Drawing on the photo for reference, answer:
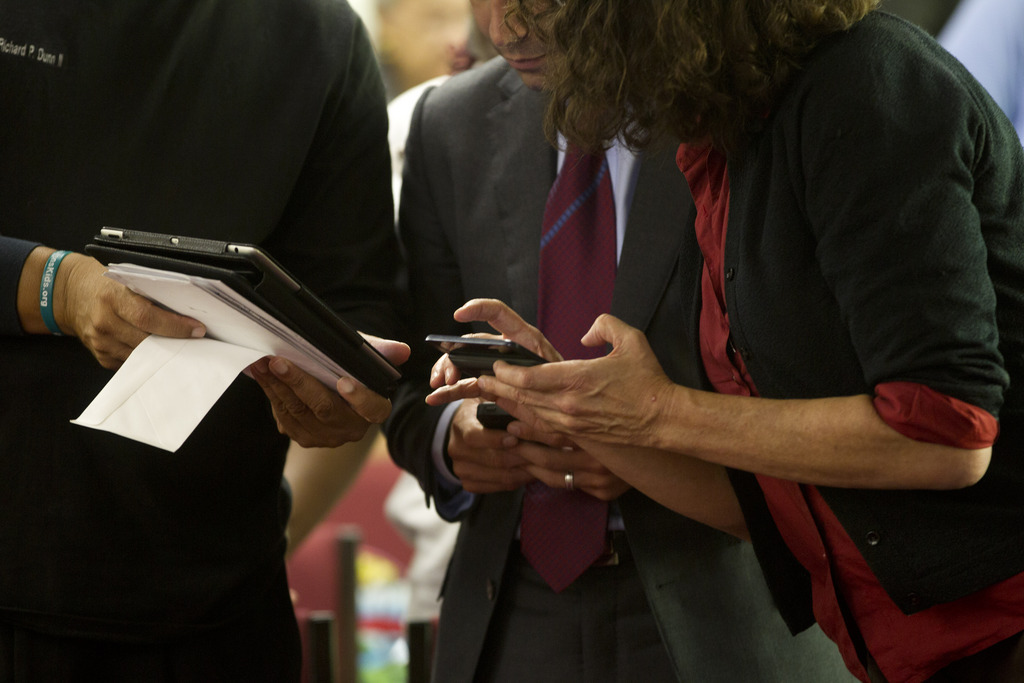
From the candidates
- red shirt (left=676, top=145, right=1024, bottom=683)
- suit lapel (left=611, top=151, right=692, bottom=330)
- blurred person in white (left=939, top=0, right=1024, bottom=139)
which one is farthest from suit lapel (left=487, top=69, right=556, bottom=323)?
blurred person in white (left=939, top=0, right=1024, bottom=139)

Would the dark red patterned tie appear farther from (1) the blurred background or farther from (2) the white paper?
(1) the blurred background

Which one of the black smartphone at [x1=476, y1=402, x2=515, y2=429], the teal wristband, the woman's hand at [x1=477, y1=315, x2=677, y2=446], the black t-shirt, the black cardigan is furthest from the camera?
the black smartphone at [x1=476, y1=402, x2=515, y2=429]

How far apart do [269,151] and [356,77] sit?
26 cm

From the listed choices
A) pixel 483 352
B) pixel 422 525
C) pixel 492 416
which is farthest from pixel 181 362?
pixel 422 525

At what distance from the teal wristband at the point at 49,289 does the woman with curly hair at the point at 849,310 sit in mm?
617

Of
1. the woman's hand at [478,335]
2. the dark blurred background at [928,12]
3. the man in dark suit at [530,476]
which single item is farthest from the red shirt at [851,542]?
the dark blurred background at [928,12]

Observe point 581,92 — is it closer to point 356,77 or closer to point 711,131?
point 711,131

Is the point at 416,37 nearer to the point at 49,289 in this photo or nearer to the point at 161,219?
the point at 161,219

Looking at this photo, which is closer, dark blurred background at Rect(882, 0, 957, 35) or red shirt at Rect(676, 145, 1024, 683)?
red shirt at Rect(676, 145, 1024, 683)

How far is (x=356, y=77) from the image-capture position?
1.89 meters

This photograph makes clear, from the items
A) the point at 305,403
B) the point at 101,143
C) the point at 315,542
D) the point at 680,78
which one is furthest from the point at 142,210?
the point at 315,542

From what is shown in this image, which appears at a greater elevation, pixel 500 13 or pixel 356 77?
pixel 500 13

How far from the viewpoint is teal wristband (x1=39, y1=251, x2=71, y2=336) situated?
1.42 m

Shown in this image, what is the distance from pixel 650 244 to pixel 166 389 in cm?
78
